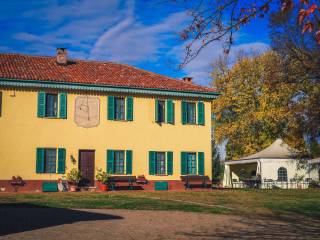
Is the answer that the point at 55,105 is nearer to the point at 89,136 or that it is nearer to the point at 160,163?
the point at 89,136

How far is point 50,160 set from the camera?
77.3 feet

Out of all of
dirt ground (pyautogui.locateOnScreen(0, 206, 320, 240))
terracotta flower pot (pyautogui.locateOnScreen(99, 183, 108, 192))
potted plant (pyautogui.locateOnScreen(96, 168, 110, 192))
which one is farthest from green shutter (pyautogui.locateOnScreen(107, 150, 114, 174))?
dirt ground (pyautogui.locateOnScreen(0, 206, 320, 240))

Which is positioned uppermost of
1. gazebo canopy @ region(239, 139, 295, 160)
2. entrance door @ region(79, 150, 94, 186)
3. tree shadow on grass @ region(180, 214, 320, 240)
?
gazebo canopy @ region(239, 139, 295, 160)

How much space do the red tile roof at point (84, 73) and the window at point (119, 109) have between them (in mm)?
928

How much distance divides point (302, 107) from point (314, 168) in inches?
171

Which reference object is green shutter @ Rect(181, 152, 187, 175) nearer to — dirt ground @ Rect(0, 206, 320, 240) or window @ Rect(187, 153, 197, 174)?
window @ Rect(187, 153, 197, 174)

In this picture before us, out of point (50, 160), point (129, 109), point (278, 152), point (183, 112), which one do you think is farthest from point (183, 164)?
point (278, 152)

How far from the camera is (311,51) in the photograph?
2628cm

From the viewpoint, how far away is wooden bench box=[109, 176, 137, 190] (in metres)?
24.1

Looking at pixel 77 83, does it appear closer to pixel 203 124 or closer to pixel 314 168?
pixel 203 124

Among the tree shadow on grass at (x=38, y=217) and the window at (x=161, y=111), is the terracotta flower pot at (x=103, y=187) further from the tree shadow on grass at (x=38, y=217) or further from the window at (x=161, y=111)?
the tree shadow on grass at (x=38, y=217)

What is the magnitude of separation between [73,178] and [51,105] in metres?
3.90

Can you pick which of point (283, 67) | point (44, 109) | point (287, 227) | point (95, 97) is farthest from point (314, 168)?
point (287, 227)

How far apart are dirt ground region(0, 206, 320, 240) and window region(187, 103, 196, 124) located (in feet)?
43.4
